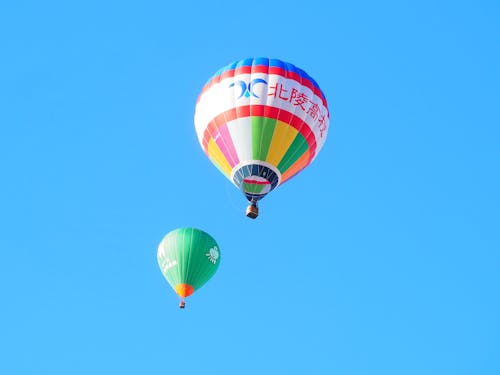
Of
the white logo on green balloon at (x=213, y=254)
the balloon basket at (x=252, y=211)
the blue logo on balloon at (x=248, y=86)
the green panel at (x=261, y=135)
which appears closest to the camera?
the green panel at (x=261, y=135)

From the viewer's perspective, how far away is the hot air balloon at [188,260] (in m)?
30.2

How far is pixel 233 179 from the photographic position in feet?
93.5

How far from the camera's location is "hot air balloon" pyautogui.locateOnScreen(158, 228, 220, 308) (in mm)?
30172

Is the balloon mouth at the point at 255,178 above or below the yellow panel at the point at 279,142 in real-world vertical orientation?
below

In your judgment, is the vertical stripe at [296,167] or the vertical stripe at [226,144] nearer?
the vertical stripe at [226,144]

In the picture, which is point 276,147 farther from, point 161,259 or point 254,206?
point 161,259

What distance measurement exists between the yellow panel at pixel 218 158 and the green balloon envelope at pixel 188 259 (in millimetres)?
2554

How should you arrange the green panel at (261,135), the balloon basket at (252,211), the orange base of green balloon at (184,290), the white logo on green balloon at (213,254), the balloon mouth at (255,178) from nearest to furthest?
the green panel at (261,135), the balloon mouth at (255,178), the balloon basket at (252,211), the orange base of green balloon at (184,290), the white logo on green balloon at (213,254)

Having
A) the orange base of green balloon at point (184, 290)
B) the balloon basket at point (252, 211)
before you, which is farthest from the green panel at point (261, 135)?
the orange base of green balloon at point (184, 290)

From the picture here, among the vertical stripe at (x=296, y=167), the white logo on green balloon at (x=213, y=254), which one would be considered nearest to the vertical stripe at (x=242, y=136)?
the vertical stripe at (x=296, y=167)

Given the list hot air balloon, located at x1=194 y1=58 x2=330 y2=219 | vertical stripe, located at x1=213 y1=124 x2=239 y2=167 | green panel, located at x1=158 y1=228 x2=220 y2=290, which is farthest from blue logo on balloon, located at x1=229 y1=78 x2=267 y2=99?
green panel, located at x1=158 y1=228 x2=220 y2=290

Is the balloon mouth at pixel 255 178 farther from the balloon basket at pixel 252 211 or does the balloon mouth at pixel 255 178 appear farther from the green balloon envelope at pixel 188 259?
the green balloon envelope at pixel 188 259

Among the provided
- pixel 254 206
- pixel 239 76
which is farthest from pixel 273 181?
pixel 239 76

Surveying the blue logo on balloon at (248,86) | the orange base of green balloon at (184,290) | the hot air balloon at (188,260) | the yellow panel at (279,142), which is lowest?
the orange base of green balloon at (184,290)
